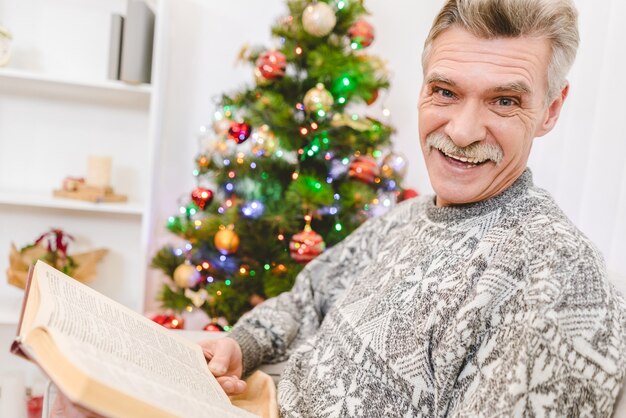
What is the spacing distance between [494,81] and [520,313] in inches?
14.4

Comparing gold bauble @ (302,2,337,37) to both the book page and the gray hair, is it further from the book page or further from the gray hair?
the book page

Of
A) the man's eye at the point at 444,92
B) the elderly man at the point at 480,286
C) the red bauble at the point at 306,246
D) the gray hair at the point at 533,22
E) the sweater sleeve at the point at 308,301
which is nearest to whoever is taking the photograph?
the elderly man at the point at 480,286

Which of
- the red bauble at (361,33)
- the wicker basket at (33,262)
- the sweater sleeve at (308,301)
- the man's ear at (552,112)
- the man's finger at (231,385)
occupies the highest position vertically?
the red bauble at (361,33)

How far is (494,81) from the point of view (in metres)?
0.87

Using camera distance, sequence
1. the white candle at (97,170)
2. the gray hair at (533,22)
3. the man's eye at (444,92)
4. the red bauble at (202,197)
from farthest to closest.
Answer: the white candle at (97,170) < the red bauble at (202,197) < the man's eye at (444,92) < the gray hair at (533,22)

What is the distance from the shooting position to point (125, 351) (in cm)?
71

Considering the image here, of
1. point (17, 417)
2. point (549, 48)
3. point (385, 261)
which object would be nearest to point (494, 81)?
point (549, 48)

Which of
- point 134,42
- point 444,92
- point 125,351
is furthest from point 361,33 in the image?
point 125,351

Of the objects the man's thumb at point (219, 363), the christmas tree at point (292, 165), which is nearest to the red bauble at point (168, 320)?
the christmas tree at point (292, 165)

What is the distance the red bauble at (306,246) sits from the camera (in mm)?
1686

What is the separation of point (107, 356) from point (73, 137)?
182cm

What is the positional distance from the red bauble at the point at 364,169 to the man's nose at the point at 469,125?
85 centimetres

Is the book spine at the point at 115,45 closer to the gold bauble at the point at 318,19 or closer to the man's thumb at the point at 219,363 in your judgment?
the gold bauble at the point at 318,19

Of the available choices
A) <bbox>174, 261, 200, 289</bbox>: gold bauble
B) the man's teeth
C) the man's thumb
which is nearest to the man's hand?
the man's thumb
